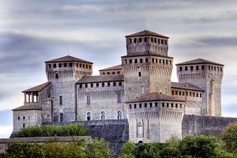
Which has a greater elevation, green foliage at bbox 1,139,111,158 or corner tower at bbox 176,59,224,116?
corner tower at bbox 176,59,224,116

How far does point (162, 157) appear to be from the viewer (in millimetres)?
120375

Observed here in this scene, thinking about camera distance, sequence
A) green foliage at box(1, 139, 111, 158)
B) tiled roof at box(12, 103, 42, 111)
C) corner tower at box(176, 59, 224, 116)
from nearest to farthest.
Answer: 1. green foliage at box(1, 139, 111, 158)
2. tiled roof at box(12, 103, 42, 111)
3. corner tower at box(176, 59, 224, 116)

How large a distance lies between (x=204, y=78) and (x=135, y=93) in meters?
11.4

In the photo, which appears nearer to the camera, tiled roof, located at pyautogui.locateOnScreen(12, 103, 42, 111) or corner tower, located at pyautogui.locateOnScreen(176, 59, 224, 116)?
tiled roof, located at pyautogui.locateOnScreen(12, 103, 42, 111)

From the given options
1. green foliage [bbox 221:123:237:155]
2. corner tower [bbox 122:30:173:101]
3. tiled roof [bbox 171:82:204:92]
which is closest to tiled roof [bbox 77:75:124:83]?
corner tower [bbox 122:30:173:101]

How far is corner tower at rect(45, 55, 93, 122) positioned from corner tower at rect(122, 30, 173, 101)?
670 cm

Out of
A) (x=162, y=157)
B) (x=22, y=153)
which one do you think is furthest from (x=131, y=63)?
(x=22, y=153)

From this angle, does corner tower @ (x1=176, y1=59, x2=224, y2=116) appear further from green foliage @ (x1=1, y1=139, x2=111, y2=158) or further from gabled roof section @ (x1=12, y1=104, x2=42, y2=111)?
green foliage @ (x1=1, y1=139, x2=111, y2=158)

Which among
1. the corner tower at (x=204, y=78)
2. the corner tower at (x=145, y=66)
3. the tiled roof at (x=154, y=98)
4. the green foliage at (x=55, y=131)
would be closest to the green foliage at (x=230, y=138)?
the tiled roof at (x=154, y=98)

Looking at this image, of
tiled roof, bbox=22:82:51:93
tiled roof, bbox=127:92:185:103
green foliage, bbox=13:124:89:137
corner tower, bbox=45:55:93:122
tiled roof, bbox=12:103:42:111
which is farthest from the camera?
tiled roof, bbox=22:82:51:93

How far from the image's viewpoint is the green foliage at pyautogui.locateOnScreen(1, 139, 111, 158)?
10938cm

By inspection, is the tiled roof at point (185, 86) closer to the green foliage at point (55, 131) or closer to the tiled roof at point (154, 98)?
the tiled roof at point (154, 98)

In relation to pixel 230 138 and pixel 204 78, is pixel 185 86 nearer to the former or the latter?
pixel 204 78

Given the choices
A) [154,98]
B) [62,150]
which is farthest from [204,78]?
[62,150]
